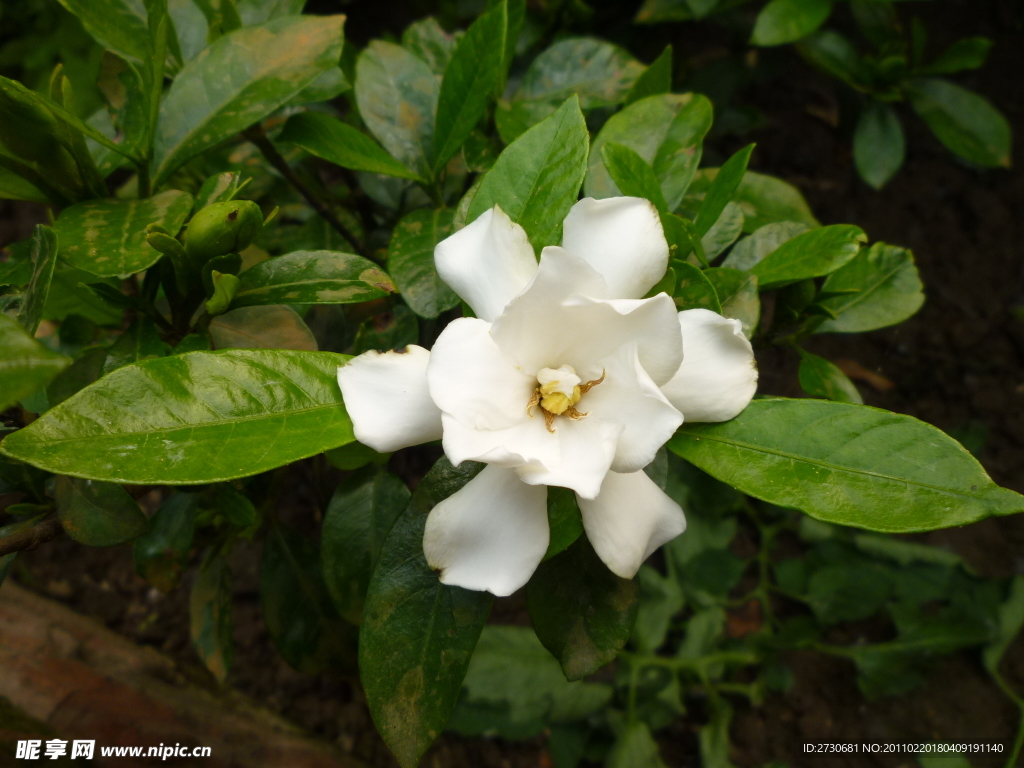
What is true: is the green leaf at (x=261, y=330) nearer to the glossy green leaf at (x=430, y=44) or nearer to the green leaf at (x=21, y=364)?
the green leaf at (x=21, y=364)

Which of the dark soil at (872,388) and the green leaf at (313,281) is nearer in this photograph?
the green leaf at (313,281)

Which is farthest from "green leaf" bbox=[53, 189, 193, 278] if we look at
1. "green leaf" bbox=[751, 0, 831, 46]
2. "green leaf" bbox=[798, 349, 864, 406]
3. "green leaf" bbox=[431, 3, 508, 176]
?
"green leaf" bbox=[751, 0, 831, 46]

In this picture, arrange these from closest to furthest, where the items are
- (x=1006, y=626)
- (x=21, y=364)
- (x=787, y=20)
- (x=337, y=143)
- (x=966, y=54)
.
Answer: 1. (x=21, y=364)
2. (x=337, y=143)
3. (x=787, y=20)
4. (x=966, y=54)
5. (x=1006, y=626)

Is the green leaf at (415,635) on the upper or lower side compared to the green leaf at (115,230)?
lower

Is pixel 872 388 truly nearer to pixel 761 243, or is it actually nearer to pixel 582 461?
pixel 761 243

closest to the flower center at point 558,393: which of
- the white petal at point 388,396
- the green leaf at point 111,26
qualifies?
the white petal at point 388,396

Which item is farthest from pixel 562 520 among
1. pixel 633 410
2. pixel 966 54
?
pixel 966 54
